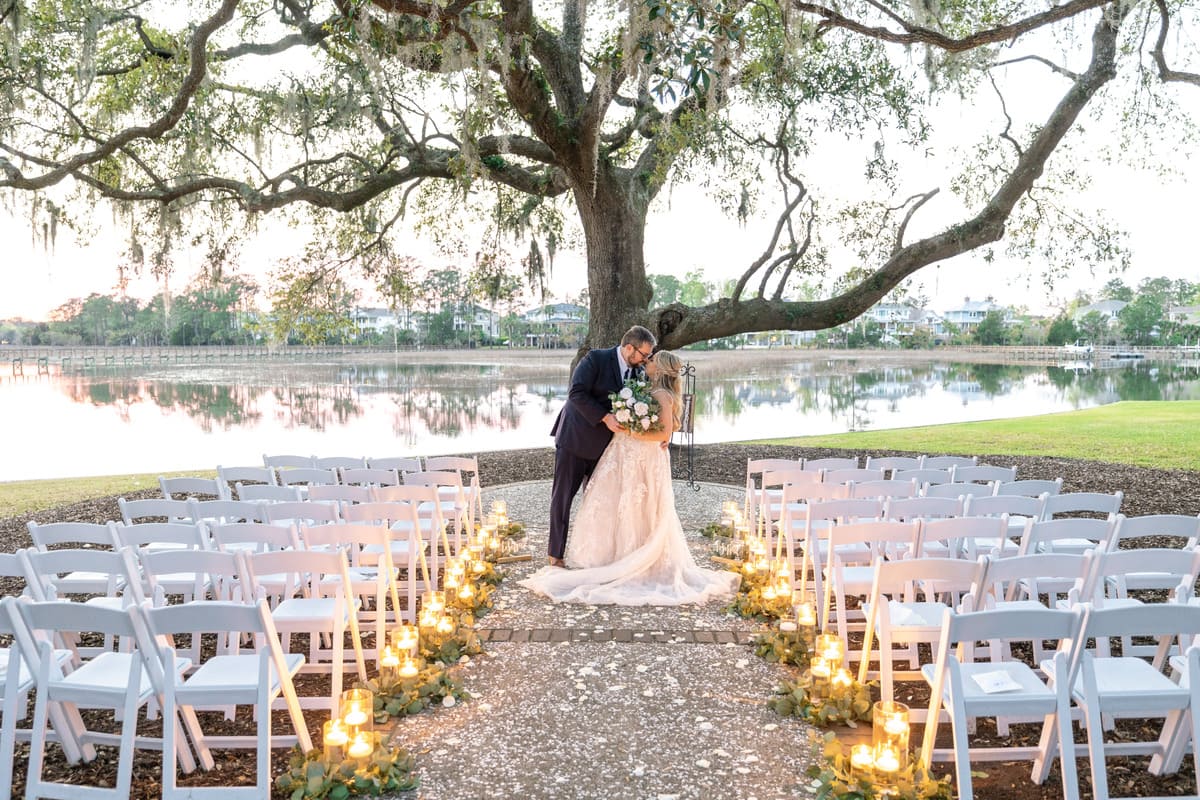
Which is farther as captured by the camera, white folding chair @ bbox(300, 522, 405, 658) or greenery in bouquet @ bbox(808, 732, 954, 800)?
white folding chair @ bbox(300, 522, 405, 658)

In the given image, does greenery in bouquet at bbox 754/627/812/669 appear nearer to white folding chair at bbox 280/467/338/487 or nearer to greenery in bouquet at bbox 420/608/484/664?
greenery in bouquet at bbox 420/608/484/664

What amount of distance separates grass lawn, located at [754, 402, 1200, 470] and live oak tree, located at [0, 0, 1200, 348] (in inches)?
146

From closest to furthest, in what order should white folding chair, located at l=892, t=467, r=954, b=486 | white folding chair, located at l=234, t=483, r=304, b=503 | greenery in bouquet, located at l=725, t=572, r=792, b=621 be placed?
greenery in bouquet, located at l=725, t=572, r=792, b=621 < white folding chair, located at l=234, t=483, r=304, b=503 < white folding chair, located at l=892, t=467, r=954, b=486

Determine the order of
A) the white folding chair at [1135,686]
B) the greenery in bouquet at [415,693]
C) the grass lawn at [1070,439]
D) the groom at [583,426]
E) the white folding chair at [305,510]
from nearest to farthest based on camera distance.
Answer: the white folding chair at [1135,686], the greenery in bouquet at [415,693], the white folding chair at [305,510], the groom at [583,426], the grass lawn at [1070,439]

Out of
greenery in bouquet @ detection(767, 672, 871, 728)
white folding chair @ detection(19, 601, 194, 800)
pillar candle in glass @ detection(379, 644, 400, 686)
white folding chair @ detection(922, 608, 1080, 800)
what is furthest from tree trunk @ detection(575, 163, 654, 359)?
white folding chair @ detection(19, 601, 194, 800)

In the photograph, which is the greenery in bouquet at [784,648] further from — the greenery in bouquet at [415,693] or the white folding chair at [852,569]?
the greenery in bouquet at [415,693]

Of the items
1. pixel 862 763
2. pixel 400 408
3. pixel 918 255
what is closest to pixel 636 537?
pixel 862 763

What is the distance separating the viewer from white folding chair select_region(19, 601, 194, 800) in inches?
111

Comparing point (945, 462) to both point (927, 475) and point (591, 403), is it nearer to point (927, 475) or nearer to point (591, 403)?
point (927, 475)

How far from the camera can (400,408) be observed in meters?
28.4

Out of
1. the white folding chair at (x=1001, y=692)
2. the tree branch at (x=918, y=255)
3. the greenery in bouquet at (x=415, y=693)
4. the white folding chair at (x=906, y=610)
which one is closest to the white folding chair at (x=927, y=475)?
the white folding chair at (x=906, y=610)

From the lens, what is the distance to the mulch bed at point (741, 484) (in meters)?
3.23

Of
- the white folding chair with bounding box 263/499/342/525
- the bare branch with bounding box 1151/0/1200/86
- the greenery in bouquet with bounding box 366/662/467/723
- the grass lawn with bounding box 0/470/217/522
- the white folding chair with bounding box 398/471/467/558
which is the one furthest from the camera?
the grass lawn with bounding box 0/470/217/522

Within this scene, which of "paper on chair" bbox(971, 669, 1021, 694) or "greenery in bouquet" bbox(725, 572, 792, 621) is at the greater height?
"paper on chair" bbox(971, 669, 1021, 694)
